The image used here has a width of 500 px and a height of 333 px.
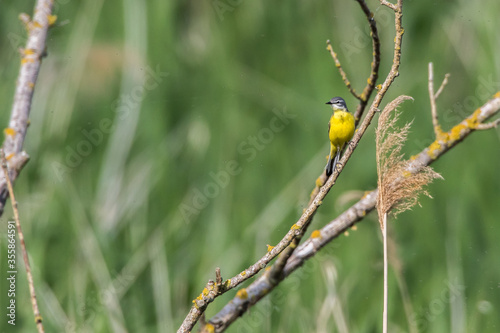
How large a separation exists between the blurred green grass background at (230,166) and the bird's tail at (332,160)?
1.04ft

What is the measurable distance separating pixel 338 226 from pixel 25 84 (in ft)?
2.09

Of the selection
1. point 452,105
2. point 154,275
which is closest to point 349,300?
point 154,275

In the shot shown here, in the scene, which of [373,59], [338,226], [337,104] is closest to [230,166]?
[337,104]

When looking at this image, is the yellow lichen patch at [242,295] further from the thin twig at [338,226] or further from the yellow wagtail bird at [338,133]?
the yellow wagtail bird at [338,133]

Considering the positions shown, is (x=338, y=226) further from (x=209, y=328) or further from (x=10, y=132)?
(x=10, y=132)

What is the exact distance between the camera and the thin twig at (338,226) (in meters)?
1.18

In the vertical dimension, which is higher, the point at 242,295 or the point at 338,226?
the point at 338,226

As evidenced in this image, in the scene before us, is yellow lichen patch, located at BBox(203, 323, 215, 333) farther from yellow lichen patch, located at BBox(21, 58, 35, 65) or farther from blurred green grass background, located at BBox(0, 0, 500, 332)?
yellow lichen patch, located at BBox(21, 58, 35, 65)

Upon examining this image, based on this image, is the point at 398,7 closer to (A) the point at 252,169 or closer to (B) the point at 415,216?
(B) the point at 415,216

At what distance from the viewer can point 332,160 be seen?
126 centimetres

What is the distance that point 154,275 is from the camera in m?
1.90

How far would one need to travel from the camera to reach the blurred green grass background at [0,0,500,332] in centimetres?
181

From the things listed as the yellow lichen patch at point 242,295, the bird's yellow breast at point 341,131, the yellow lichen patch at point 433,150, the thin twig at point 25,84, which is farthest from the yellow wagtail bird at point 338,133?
the thin twig at point 25,84

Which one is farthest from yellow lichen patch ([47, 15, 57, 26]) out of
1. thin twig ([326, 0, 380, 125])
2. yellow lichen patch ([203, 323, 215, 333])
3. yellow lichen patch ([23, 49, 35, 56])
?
yellow lichen patch ([203, 323, 215, 333])
